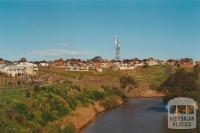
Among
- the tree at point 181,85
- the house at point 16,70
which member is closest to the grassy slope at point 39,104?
the tree at point 181,85

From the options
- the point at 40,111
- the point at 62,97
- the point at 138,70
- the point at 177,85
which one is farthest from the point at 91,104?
the point at 138,70

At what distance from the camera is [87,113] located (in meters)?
42.3

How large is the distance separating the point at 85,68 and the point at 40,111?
75.8m

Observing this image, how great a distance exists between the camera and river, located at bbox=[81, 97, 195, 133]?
33.8m

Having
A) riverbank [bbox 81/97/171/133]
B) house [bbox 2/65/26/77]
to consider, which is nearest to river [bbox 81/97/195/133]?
riverbank [bbox 81/97/171/133]

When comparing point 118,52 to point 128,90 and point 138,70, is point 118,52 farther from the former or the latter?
point 128,90

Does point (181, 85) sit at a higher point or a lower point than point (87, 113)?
higher

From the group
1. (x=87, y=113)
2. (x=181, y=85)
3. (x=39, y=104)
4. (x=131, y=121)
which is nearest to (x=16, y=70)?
(x=87, y=113)

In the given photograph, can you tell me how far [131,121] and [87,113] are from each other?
15.6 ft

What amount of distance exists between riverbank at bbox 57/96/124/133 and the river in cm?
60

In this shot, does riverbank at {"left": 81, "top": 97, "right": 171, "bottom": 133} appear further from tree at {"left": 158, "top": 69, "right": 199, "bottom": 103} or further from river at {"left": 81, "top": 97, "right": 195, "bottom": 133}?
tree at {"left": 158, "top": 69, "right": 199, "bottom": 103}

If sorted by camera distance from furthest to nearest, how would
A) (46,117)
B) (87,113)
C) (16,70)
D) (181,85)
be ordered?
(16,70), (181,85), (87,113), (46,117)

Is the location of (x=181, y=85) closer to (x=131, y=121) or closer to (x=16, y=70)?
(x=131, y=121)

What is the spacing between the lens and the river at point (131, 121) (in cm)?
3375
